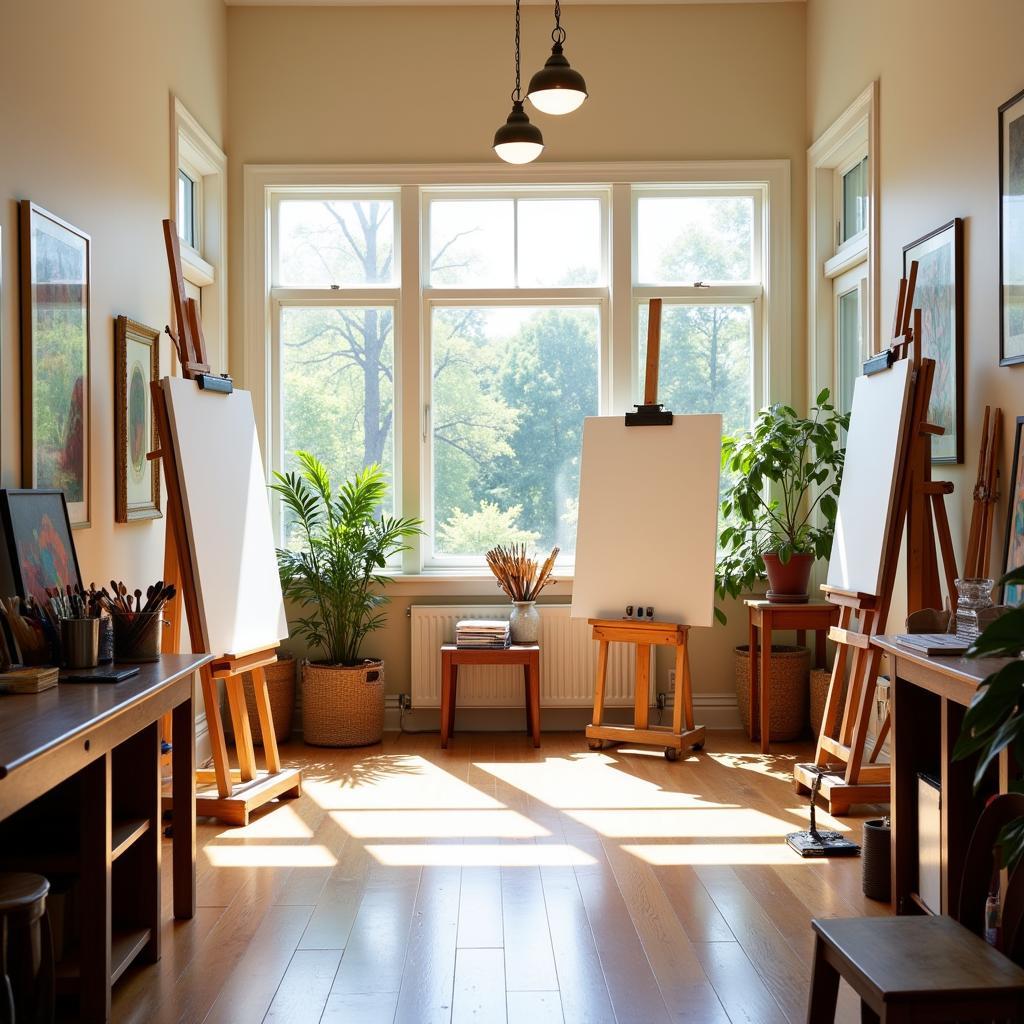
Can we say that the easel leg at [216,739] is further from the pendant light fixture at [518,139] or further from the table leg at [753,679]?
the table leg at [753,679]

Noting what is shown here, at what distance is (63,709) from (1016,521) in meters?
2.84

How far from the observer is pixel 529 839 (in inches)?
163

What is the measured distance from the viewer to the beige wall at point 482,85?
6051 millimetres

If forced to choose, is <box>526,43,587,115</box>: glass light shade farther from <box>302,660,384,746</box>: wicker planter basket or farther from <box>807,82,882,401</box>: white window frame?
<box>302,660,384,746</box>: wicker planter basket

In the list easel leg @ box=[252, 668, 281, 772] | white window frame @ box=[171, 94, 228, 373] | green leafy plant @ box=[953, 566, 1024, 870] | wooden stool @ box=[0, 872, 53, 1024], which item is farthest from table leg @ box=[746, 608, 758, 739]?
green leafy plant @ box=[953, 566, 1024, 870]

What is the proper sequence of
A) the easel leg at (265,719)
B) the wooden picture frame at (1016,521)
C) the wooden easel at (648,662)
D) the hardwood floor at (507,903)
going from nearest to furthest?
1. the hardwood floor at (507,903)
2. the wooden picture frame at (1016,521)
3. the easel leg at (265,719)
4. the wooden easel at (648,662)

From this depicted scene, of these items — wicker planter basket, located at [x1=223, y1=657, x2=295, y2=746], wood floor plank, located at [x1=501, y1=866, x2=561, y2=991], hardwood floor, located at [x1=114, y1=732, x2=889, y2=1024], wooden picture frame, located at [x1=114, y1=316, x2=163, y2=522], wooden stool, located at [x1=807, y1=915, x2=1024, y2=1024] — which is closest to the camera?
wooden stool, located at [x1=807, y1=915, x2=1024, y2=1024]

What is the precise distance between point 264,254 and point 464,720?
274cm

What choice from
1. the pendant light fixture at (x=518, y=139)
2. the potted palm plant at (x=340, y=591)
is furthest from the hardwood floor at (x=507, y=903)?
the pendant light fixture at (x=518, y=139)

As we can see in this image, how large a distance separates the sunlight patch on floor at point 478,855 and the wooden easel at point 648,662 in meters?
1.49

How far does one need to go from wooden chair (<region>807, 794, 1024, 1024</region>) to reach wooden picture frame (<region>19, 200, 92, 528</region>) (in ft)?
8.71

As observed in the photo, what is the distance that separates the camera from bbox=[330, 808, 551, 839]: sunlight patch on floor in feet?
13.8

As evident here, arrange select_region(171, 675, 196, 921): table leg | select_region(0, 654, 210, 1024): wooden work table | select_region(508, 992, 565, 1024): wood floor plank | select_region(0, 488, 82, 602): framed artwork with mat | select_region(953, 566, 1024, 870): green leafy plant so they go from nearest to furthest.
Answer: select_region(953, 566, 1024, 870): green leafy plant
select_region(0, 654, 210, 1024): wooden work table
select_region(508, 992, 565, 1024): wood floor plank
select_region(0, 488, 82, 602): framed artwork with mat
select_region(171, 675, 196, 921): table leg

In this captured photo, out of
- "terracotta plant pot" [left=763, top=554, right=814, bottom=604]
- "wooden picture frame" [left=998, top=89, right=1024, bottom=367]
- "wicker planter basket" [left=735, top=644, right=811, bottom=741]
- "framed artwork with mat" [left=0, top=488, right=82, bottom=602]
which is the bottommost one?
"wicker planter basket" [left=735, top=644, right=811, bottom=741]
